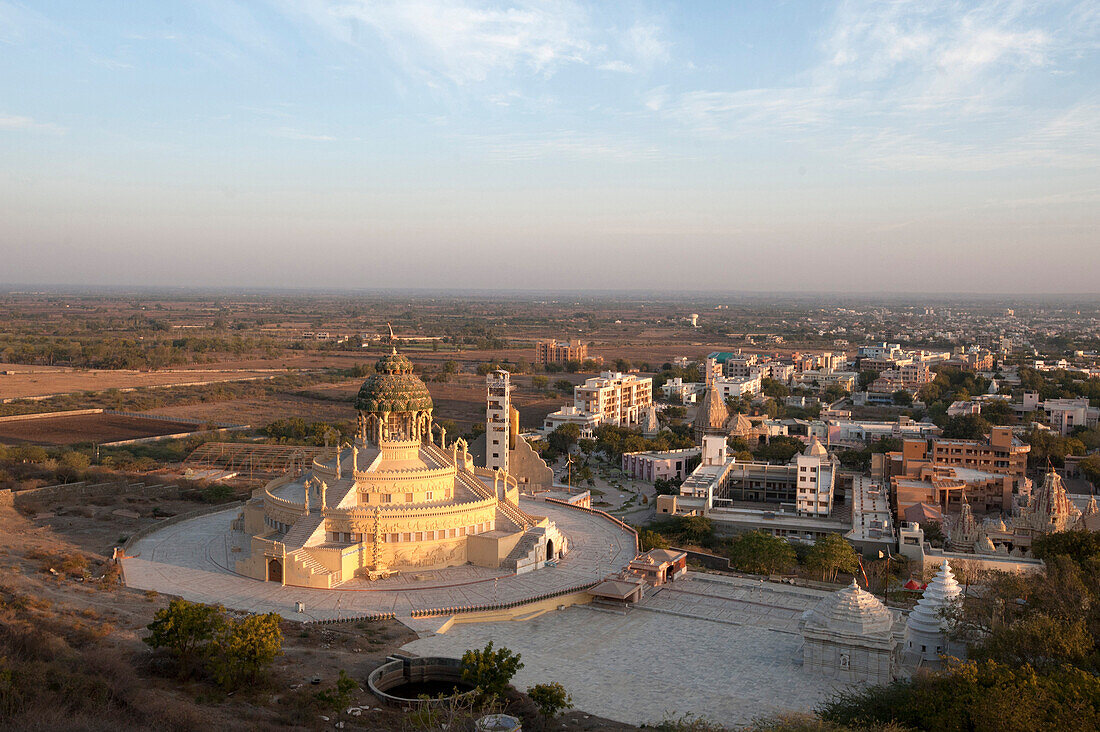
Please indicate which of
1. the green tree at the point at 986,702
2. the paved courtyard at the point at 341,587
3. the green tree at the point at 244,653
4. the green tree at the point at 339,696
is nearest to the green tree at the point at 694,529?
the paved courtyard at the point at 341,587

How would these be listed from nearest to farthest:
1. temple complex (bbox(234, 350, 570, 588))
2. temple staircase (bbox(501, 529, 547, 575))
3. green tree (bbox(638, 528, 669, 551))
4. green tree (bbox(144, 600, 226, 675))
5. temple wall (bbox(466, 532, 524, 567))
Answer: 1. green tree (bbox(144, 600, 226, 675))
2. temple complex (bbox(234, 350, 570, 588))
3. temple staircase (bbox(501, 529, 547, 575))
4. temple wall (bbox(466, 532, 524, 567))
5. green tree (bbox(638, 528, 669, 551))

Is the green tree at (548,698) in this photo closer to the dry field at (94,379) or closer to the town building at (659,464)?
the town building at (659,464)

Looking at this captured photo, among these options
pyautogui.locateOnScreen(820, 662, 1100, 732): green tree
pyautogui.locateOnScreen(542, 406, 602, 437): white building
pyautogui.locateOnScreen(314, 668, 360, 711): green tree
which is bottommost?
pyautogui.locateOnScreen(542, 406, 602, 437): white building

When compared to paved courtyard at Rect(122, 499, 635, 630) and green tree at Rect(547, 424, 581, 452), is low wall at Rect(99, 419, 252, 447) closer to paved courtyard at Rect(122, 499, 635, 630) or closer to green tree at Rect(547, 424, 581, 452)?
green tree at Rect(547, 424, 581, 452)

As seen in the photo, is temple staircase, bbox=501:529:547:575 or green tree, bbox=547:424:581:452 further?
green tree, bbox=547:424:581:452

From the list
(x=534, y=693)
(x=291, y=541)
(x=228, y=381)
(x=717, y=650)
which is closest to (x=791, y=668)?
(x=717, y=650)

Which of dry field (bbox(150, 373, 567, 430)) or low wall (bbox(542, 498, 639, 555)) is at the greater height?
low wall (bbox(542, 498, 639, 555))

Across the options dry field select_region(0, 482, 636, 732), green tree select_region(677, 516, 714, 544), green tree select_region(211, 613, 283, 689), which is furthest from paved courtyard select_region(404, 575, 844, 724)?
green tree select_region(677, 516, 714, 544)
